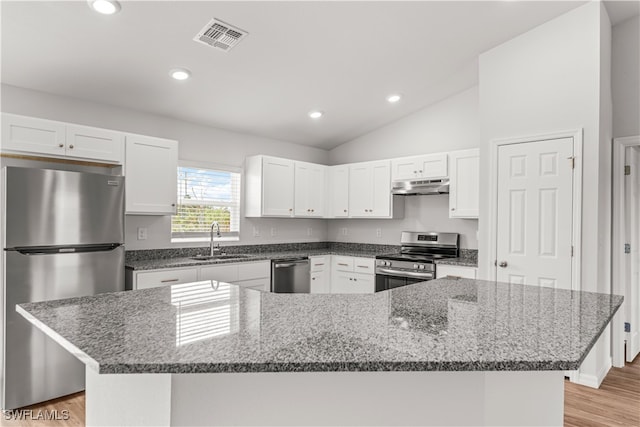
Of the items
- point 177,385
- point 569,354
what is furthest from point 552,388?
point 177,385

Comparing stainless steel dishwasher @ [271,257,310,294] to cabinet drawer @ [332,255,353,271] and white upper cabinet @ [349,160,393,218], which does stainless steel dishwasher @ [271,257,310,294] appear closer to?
cabinet drawer @ [332,255,353,271]

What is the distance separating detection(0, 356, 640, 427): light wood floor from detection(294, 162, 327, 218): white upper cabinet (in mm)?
3057

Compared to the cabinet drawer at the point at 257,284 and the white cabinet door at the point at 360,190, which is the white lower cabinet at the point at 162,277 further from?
the white cabinet door at the point at 360,190

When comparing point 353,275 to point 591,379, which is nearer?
point 591,379

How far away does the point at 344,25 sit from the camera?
9.91 ft

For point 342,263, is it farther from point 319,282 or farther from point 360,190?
point 360,190

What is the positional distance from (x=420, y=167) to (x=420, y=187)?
0.78ft

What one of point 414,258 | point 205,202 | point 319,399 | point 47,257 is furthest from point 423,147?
point 319,399

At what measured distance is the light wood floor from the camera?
8.25 ft

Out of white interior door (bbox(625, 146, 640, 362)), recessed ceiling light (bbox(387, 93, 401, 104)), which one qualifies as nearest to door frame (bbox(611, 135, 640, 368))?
white interior door (bbox(625, 146, 640, 362))

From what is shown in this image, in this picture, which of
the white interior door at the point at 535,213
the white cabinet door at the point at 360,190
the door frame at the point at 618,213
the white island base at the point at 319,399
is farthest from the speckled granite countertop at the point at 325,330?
the white cabinet door at the point at 360,190

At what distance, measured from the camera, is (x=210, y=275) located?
3721 millimetres

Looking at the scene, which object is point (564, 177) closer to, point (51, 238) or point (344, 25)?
point (344, 25)

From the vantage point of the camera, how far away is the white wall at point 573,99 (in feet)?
10.00
